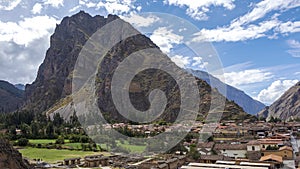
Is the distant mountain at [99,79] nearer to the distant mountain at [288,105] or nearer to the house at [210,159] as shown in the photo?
the house at [210,159]

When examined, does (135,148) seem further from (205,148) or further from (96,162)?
(96,162)

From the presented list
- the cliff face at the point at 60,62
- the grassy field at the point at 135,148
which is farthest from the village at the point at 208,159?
the cliff face at the point at 60,62

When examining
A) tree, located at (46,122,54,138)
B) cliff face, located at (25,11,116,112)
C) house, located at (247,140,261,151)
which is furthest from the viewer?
cliff face, located at (25,11,116,112)

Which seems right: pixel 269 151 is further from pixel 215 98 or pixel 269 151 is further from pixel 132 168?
pixel 215 98

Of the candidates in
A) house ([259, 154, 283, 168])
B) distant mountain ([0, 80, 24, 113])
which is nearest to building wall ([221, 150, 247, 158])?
house ([259, 154, 283, 168])

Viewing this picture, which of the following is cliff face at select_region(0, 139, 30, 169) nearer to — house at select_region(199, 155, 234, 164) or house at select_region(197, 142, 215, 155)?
house at select_region(199, 155, 234, 164)

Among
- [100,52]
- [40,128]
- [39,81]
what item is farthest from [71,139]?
[39,81]

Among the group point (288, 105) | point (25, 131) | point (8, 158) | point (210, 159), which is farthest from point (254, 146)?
point (288, 105)
